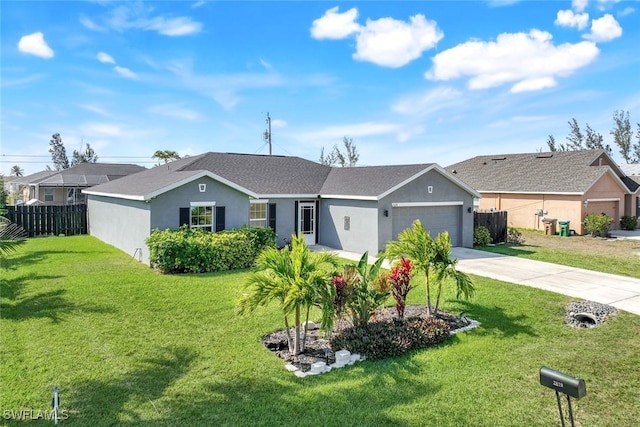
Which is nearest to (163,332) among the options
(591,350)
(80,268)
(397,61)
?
(80,268)

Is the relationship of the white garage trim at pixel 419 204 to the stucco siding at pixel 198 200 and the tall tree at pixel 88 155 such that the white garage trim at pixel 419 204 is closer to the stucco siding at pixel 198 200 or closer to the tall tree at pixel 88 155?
the stucco siding at pixel 198 200

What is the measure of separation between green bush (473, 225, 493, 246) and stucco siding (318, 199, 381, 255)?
6177 millimetres

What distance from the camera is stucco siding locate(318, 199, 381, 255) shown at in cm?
1764

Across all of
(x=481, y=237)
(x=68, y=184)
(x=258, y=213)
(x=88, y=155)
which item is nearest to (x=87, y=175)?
(x=68, y=184)

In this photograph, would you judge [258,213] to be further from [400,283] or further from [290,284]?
[290,284]

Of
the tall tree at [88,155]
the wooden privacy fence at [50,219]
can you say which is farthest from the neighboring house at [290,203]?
the tall tree at [88,155]

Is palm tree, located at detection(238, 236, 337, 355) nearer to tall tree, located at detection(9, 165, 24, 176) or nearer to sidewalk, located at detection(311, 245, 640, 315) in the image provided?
sidewalk, located at detection(311, 245, 640, 315)

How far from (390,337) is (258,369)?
8.12ft

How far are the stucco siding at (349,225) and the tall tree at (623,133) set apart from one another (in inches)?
2338

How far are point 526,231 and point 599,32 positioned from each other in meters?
13.0

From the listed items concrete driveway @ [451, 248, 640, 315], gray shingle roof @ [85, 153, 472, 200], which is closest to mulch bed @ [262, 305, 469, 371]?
concrete driveway @ [451, 248, 640, 315]

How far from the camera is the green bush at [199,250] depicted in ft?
44.1

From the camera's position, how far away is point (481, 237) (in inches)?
808

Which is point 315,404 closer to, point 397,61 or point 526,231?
point 397,61
